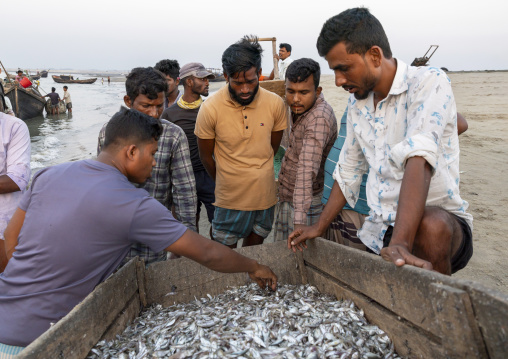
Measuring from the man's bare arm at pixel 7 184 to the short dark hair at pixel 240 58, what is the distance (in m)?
2.30

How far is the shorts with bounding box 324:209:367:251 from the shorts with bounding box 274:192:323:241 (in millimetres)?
308

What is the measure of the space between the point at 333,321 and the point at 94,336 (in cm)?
159

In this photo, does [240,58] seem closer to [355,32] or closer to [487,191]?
[355,32]

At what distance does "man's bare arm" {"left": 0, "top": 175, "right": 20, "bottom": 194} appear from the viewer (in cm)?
355

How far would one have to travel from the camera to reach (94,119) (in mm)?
31328

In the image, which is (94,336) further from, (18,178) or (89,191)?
(18,178)

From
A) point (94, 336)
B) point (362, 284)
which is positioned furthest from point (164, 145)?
point (362, 284)

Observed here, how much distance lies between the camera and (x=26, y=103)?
28.9 meters

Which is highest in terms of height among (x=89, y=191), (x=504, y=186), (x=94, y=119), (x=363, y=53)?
(x=363, y=53)

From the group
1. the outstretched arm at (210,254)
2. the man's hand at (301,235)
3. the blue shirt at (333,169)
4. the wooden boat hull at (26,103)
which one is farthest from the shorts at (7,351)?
the wooden boat hull at (26,103)

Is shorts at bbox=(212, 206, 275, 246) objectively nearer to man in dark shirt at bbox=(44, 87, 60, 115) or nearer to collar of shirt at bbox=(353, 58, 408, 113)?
collar of shirt at bbox=(353, 58, 408, 113)

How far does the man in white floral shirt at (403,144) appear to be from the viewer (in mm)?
2211

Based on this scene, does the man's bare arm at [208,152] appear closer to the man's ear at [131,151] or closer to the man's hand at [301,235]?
the man's hand at [301,235]

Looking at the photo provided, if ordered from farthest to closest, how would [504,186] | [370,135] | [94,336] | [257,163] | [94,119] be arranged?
[94,119] → [504,186] → [257,163] → [370,135] → [94,336]
